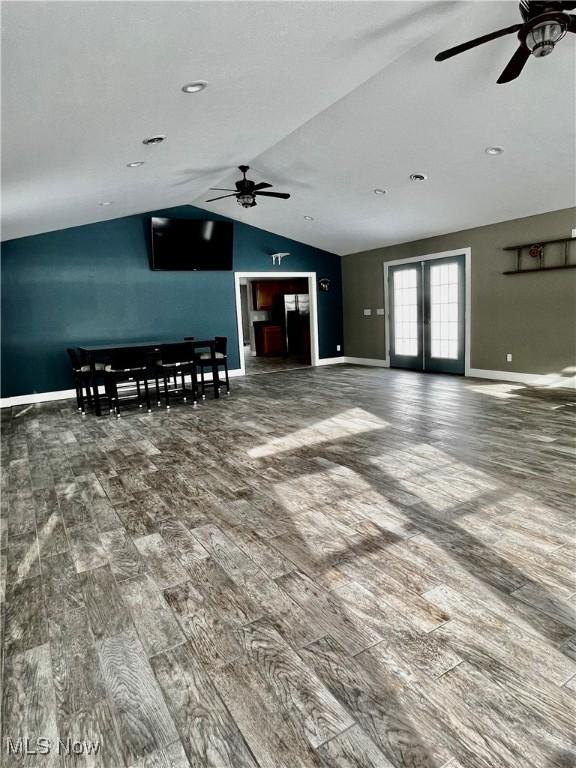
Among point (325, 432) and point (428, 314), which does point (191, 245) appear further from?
point (325, 432)

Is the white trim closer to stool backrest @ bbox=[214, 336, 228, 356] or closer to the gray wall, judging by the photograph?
the gray wall

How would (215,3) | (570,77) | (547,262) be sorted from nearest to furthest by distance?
(215,3), (570,77), (547,262)

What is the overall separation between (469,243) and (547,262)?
4.64ft

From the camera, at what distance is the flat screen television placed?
7875 mm

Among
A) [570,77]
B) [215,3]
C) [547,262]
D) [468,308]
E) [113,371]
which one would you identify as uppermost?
[570,77]

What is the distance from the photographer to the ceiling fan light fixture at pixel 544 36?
8.14 feet

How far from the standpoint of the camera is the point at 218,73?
9.88ft

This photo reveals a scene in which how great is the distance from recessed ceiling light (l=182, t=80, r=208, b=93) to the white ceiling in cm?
6

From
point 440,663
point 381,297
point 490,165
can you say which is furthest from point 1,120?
point 381,297

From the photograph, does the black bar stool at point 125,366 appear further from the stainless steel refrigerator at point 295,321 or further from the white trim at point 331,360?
the stainless steel refrigerator at point 295,321

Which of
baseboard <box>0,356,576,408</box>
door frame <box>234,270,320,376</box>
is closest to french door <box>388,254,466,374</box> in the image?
baseboard <box>0,356,576,408</box>

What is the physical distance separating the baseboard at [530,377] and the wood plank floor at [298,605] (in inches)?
111

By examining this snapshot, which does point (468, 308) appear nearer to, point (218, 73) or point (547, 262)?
point (547, 262)

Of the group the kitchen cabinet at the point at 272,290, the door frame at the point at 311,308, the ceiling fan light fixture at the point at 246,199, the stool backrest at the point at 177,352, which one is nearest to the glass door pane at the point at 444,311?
the door frame at the point at 311,308
